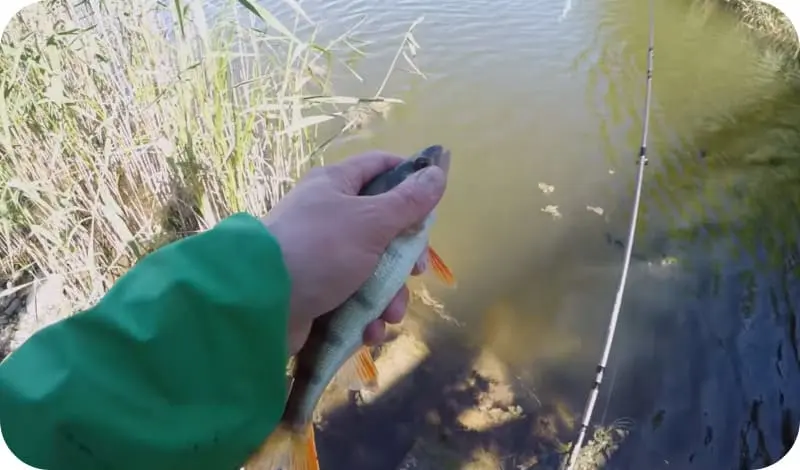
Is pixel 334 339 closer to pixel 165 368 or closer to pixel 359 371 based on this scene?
pixel 359 371

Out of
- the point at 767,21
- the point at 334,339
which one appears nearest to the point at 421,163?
the point at 334,339

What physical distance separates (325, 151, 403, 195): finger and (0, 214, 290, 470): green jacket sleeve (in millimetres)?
388

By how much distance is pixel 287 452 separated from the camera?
1339 mm

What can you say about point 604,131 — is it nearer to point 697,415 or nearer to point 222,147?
point 697,415

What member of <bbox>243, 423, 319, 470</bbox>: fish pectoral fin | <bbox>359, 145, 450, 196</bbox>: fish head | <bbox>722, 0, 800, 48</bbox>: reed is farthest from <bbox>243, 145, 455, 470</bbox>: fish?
→ <bbox>722, 0, 800, 48</bbox>: reed

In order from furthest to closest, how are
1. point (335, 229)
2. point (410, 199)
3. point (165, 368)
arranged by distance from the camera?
point (410, 199), point (335, 229), point (165, 368)

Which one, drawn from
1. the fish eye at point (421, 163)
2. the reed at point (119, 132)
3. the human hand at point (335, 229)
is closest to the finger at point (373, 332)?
the human hand at point (335, 229)

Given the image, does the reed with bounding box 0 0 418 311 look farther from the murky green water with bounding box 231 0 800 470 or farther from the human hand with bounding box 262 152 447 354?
the human hand with bounding box 262 152 447 354

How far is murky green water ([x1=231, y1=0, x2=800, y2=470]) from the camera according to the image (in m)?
2.66

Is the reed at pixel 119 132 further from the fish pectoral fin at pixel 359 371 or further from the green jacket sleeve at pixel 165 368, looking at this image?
the green jacket sleeve at pixel 165 368

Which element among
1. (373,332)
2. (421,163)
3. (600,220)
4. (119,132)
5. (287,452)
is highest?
(421,163)

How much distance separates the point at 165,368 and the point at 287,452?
44 centimetres

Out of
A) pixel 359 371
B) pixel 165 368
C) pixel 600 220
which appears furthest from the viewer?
pixel 600 220

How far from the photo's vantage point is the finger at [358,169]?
1.48 metres
